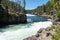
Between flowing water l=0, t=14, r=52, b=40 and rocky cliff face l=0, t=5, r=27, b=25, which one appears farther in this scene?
rocky cliff face l=0, t=5, r=27, b=25

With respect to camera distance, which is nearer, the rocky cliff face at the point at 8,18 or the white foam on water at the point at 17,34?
the white foam on water at the point at 17,34

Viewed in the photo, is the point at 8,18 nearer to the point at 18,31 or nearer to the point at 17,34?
the point at 18,31

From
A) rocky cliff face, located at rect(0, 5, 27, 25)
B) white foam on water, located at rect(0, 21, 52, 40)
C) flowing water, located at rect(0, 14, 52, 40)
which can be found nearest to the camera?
white foam on water, located at rect(0, 21, 52, 40)

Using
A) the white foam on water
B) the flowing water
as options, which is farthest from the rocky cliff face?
Result: the white foam on water

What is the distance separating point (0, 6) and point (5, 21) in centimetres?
448

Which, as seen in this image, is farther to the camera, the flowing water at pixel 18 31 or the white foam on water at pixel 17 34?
the flowing water at pixel 18 31

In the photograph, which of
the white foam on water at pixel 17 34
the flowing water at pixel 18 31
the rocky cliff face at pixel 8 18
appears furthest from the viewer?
the rocky cliff face at pixel 8 18

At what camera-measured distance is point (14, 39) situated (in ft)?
59.7

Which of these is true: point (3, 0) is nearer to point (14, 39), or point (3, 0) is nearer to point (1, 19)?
point (1, 19)

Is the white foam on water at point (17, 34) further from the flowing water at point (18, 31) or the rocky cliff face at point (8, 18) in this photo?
the rocky cliff face at point (8, 18)

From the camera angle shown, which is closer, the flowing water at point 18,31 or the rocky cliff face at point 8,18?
the flowing water at point 18,31

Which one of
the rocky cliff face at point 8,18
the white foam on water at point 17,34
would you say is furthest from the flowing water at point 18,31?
the rocky cliff face at point 8,18

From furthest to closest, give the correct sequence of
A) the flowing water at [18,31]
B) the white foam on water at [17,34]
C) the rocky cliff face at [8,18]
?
the rocky cliff face at [8,18] < the flowing water at [18,31] < the white foam on water at [17,34]

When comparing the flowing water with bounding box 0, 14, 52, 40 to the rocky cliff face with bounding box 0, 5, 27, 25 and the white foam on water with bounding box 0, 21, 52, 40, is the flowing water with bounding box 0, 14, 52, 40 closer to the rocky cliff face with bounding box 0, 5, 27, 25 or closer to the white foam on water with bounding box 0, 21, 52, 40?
the white foam on water with bounding box 0, 21, 52, 40
